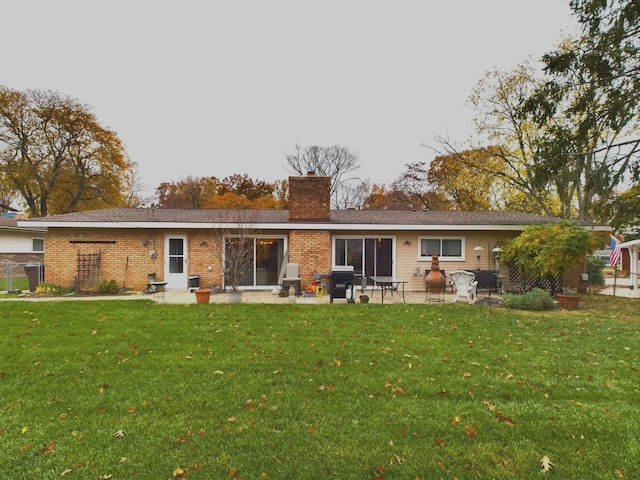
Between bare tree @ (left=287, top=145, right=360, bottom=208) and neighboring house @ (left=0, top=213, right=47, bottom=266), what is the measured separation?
19.9 metres

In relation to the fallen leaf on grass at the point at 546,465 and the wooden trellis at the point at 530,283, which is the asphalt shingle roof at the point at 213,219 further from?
the fallen leaf on grass at the point at 546,465

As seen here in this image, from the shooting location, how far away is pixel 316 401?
12.0 ft

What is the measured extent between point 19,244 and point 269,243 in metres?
16.4

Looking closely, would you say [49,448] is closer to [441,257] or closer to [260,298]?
[260,298]

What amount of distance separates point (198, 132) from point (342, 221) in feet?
48.0

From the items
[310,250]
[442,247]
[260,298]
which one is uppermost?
[442,247]

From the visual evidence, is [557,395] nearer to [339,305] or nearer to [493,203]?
[339,305]

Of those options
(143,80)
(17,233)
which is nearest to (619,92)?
(143,80)

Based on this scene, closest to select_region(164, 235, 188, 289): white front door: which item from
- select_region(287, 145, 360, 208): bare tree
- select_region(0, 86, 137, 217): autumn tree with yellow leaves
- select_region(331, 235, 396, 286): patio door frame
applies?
select_region(331, 235, 396, 286): patio door frame

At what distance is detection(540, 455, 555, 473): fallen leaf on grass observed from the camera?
A: 2.54 meters

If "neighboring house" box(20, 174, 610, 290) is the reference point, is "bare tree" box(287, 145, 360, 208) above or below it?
above

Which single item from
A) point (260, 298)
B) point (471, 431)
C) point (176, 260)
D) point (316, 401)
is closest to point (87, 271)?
point (176, 260)

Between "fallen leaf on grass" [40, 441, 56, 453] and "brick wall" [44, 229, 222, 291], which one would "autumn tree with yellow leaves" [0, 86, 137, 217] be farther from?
"fallen leaf on grass" [40, 441, 56, 453]

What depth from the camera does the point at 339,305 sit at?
9.59 m
